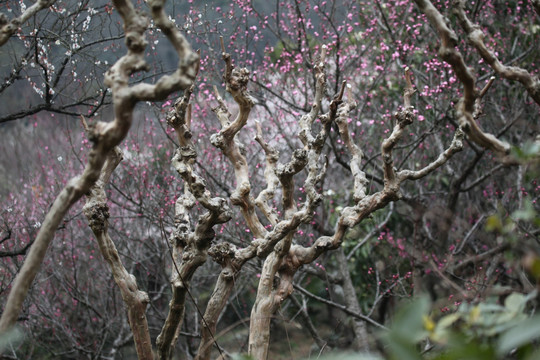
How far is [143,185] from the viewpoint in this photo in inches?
259

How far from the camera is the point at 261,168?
7.16 metres

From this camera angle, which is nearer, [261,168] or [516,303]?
[516,303]

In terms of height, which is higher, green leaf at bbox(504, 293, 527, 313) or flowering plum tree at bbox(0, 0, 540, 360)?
flowering plum tree at bbox(0, 0, 540, 360)

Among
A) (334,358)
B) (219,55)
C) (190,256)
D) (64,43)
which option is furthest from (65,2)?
(334,358)

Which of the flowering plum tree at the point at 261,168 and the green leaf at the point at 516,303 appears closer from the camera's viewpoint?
the green leaf at the point at 516,303

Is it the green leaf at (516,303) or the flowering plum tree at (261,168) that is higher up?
the flowering plum tree at (261,168)

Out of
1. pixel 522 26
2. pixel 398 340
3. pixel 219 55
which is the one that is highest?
pixel 219 55

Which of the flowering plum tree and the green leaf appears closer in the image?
the green leaf

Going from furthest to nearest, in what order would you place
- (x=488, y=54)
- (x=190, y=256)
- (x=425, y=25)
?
(x=425, y=25) < (x=190, y=256) < (x=488, y=54)

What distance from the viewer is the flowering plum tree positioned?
2.81 meters

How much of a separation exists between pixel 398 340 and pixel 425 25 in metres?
7.26

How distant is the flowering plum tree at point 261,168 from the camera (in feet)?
9.21

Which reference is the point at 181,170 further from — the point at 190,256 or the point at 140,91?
the point at 140,91

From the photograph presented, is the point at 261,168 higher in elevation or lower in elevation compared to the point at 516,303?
higher
